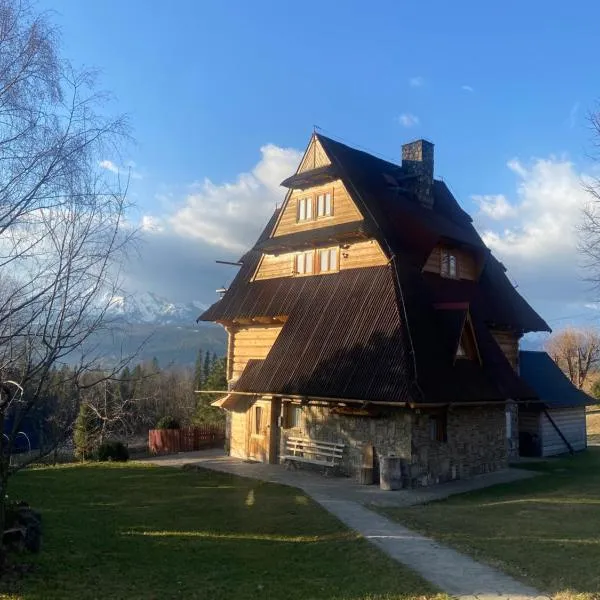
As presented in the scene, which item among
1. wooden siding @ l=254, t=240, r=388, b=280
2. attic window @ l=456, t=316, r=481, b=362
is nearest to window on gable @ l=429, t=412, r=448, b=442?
attic window @ l=456, t=316, r=481, b=362

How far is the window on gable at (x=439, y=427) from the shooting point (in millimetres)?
19828

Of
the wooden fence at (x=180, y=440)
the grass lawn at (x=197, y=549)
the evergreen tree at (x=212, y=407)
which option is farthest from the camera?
the evergreen tree at (x=212, y=407)

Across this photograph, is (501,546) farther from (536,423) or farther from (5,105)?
(536,423)

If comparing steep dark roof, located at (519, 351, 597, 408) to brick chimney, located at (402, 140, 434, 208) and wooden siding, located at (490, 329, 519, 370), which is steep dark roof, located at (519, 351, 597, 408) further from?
brick chimney, located at (402, 140, 434, 208)

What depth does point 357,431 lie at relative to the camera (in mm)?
20047

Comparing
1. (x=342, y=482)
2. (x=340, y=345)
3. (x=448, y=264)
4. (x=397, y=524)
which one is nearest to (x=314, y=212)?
(x=448, y=264)

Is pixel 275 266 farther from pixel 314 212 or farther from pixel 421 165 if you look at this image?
pixel 421 165

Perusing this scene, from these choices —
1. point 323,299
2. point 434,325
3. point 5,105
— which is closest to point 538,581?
point 5,105

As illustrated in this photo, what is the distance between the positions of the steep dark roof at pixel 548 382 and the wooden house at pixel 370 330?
9.06 feet

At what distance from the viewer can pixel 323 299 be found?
2344 centimetres

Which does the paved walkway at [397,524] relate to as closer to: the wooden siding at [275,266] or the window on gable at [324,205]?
the wooden siding at [275,266]

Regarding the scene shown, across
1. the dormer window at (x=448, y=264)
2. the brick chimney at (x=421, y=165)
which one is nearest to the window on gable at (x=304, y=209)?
the brick chimney at (x=421, y=165)

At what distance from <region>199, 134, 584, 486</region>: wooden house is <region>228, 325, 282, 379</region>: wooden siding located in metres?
0.07

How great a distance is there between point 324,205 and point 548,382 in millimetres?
16254
